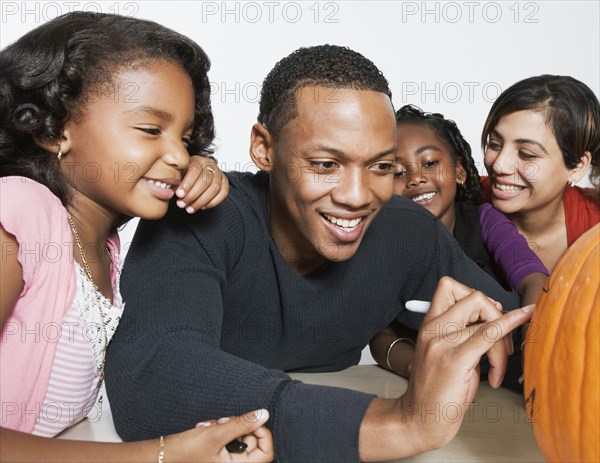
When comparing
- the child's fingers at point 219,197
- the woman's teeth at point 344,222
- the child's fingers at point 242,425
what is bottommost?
the child's fingers at point 242,425

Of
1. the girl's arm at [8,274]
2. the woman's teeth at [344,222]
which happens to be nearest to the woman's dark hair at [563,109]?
the woman's teeth at [344,222]

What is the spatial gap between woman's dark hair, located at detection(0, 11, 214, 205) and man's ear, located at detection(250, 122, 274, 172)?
0.67ft

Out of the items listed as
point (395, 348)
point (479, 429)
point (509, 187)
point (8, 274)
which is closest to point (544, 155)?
point (509, 187)

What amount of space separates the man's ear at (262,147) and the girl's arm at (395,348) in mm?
364

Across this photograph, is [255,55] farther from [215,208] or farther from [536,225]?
[215,208]

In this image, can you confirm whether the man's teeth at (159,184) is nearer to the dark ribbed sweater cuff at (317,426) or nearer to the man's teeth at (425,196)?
the dark ribbed sweater cuff at (317,426)

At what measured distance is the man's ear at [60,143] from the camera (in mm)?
1061

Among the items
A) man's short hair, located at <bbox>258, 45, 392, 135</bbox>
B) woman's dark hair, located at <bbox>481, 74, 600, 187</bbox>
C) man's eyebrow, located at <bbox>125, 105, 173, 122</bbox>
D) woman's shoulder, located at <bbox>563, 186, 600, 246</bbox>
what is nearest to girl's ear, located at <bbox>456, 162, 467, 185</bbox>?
woman's dark hair, located at <bbox>481, 74, 600, 187</bbox>

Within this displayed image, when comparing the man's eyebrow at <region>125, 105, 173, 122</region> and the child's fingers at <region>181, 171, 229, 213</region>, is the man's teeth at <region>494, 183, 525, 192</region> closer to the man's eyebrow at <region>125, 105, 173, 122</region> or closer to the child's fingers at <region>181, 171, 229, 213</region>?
the child's fingers at <region>181, 171, 229, 213</region>

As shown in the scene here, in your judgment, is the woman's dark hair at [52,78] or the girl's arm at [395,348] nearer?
the woman's dark hair at [52,78]

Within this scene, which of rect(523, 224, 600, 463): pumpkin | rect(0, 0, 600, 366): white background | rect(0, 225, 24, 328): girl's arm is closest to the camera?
rect(523, 224, 600, 463): pumpkin

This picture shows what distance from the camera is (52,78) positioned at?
3.42 feet

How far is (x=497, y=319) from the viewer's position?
2.79ft

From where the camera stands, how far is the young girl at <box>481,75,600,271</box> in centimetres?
176
